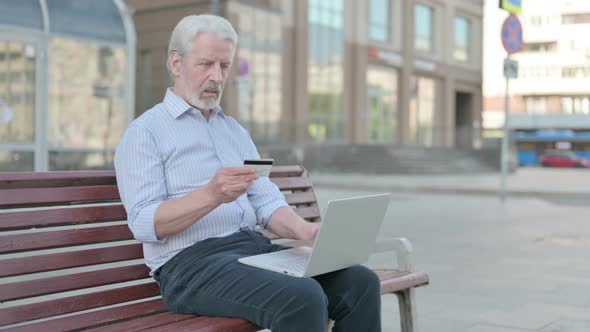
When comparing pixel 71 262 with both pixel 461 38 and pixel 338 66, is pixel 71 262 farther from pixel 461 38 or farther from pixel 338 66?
pixel 461 38

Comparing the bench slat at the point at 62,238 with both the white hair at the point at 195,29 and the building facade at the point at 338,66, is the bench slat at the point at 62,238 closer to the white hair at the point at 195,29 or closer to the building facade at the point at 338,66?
the white hair at the point at 195,29

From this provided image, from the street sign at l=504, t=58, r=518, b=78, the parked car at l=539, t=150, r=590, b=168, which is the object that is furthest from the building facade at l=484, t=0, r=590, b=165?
the street sign at l=504, t=58, r=518, b=78

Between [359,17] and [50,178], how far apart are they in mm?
40620

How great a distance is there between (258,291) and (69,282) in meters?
0.75

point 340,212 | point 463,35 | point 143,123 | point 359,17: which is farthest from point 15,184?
point 463,35

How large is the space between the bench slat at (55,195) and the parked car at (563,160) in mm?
61523

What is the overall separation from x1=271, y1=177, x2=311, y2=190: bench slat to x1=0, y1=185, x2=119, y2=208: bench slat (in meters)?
1.09

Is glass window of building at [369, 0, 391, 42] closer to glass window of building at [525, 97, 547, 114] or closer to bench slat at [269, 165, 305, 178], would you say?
bench slat at [269, 165, 305, 178]

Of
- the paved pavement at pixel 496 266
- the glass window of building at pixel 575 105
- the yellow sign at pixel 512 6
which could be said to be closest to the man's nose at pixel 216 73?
the paved pavement at pixel 496 266

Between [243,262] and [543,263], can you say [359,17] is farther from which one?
[243,262]

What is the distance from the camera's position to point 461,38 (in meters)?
54.7

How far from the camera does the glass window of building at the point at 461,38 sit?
54.0 metres

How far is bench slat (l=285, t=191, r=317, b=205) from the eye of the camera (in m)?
4.19

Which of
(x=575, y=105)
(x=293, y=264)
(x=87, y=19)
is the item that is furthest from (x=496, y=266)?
(x=575, y=105)
